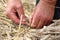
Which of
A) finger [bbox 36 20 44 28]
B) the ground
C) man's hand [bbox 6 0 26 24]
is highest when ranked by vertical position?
man's hand [bbox 6 0 26 24]

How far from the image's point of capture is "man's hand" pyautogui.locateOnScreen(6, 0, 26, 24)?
5.81 feet

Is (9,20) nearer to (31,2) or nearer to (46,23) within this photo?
(46,23)

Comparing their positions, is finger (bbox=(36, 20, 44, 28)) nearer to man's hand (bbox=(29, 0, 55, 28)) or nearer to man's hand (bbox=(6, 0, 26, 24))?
man's hand (bbox=(29, 0, 55, 28))

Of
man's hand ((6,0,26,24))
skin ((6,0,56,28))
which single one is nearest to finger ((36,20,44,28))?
skin ((6,0,56,28))

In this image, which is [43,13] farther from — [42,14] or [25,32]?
[25,32]

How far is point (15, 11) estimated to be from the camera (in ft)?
5.88

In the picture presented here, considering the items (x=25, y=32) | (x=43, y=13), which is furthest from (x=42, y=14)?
(x=25, y=32)

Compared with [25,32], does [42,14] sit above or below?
above

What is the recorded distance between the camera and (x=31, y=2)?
2.33 metres

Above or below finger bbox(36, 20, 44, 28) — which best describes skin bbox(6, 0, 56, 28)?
above

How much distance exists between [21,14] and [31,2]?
0.57 metres

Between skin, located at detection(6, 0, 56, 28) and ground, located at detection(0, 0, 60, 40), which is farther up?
skin, located at detection(6, 0, 56, 28)


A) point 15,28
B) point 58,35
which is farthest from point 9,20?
point 58,35

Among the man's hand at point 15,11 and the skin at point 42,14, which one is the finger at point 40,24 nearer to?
the skin at point 42,14
